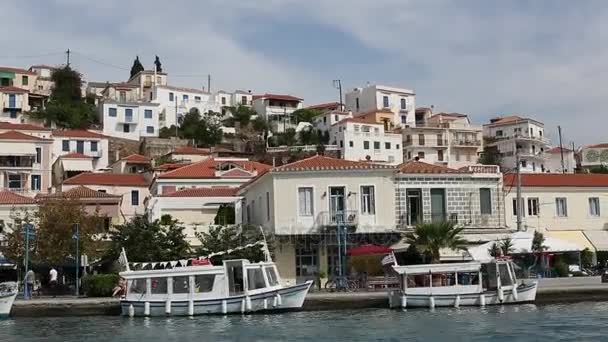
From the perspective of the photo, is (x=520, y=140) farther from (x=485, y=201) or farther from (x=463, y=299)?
(x=463, y=299)

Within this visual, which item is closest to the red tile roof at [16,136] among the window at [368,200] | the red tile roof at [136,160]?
the red tile roof at [136,160]

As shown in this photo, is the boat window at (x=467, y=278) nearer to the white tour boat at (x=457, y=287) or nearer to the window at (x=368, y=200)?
the white tour boat at (x=457, y=287)

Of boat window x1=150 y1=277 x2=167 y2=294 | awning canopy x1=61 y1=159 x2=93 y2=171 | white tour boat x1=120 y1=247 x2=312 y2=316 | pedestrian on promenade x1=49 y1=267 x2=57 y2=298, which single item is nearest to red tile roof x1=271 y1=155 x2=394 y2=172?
white tour boat x1=120 y1=247 x2=312 y2=316

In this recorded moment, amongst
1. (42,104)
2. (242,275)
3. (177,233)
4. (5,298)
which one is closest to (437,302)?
(242,275)

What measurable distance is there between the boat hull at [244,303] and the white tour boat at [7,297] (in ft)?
14.2

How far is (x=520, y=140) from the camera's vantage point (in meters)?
101

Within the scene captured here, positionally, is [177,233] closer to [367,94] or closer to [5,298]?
[5,298]

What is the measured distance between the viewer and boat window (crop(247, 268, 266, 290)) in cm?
3209

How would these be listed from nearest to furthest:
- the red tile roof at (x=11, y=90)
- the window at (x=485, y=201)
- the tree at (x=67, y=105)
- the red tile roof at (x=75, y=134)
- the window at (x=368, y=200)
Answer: the window at (x=368, y=200)
the window at (x=485, y=201)
the red tile roof at (x=75, y=134)
the tree at (x=67, y=105)
the red tile roof at (x=11, y=90)

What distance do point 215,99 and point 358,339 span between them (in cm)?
8533

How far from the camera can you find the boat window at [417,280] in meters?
32.5

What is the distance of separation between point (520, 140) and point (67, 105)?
176 ft

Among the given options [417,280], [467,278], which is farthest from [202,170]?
[467,278]

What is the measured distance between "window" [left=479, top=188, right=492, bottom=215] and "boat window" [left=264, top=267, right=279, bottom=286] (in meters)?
13.7
